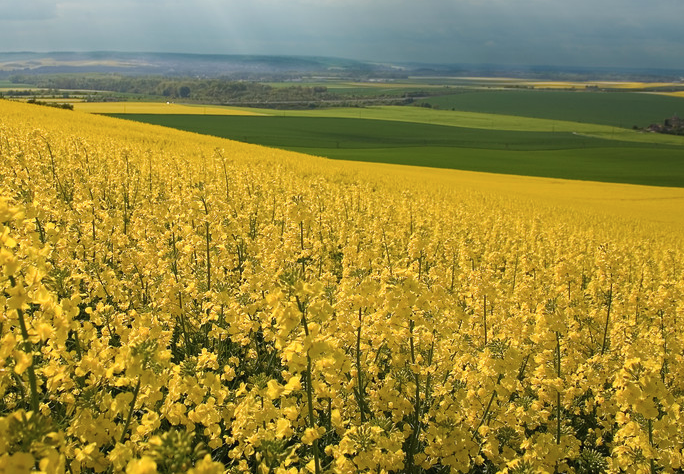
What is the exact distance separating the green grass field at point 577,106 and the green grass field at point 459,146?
3454 centimetres

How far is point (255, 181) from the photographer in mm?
15703

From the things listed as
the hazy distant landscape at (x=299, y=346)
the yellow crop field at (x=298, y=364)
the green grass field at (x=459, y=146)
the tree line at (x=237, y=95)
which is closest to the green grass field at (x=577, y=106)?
the tree line at (x=237, y=95)

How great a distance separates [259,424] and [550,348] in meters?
2.92

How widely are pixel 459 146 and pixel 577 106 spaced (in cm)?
8446

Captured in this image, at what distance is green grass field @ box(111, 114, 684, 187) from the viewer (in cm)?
4812

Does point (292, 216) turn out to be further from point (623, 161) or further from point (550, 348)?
point (623, 161)

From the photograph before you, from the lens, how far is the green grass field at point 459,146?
48.1m

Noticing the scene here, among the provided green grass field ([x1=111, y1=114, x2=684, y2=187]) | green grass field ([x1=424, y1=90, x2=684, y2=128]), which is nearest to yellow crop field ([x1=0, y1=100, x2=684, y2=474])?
green grass field ([x1=111, y1=114, x2=684, y2=187])

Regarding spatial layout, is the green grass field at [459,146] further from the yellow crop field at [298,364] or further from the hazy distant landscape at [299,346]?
the yellow crop field at [298,364]

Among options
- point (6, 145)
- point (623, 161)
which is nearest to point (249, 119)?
point (623, 161)

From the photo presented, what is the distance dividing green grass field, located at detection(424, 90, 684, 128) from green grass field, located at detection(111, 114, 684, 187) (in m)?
34.5

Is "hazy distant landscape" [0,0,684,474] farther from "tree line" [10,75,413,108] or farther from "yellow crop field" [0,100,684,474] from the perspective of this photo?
"tree line" [10,75,413,108]

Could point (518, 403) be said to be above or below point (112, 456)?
below

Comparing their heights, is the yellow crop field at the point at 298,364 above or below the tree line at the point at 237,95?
below
